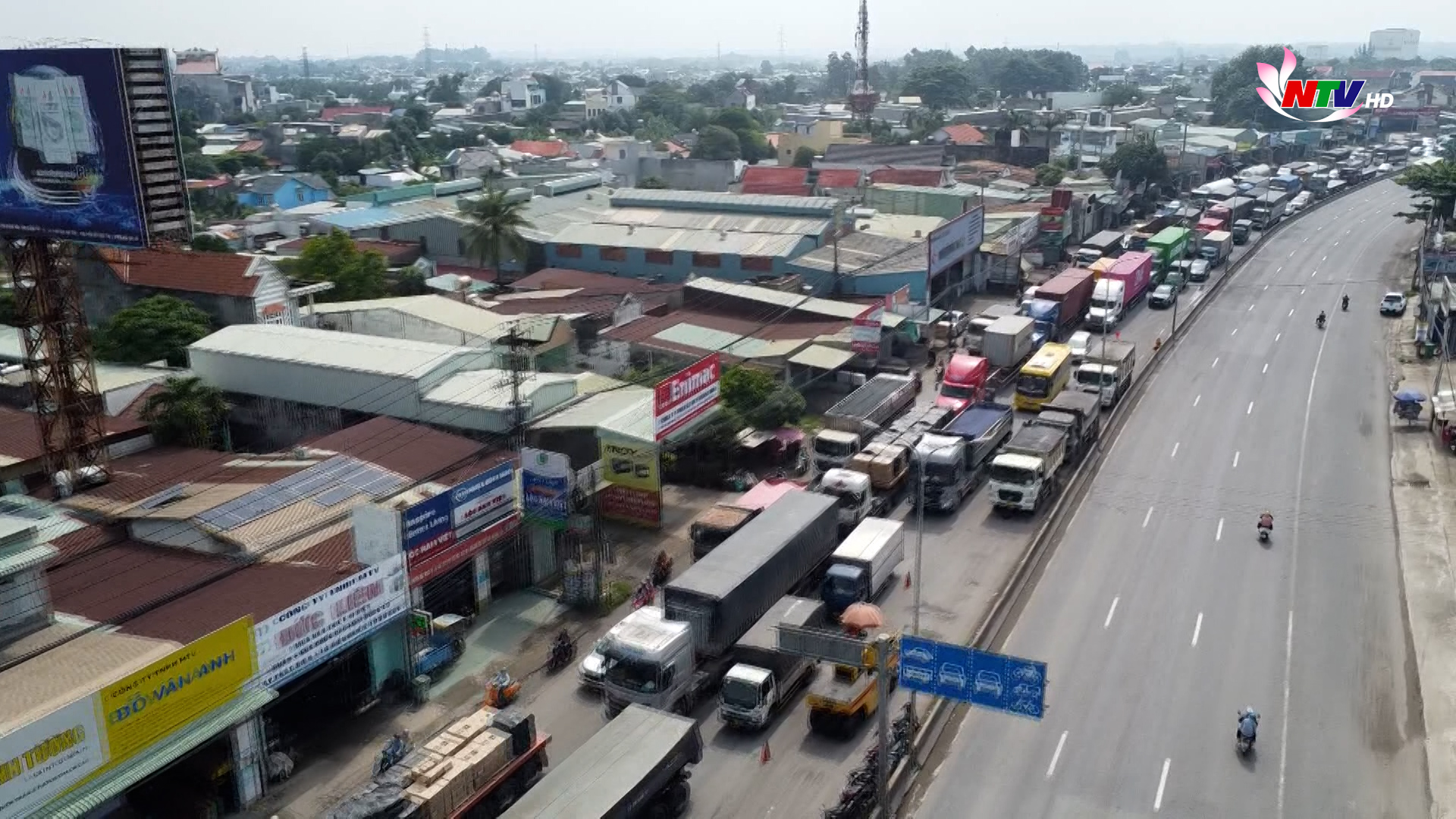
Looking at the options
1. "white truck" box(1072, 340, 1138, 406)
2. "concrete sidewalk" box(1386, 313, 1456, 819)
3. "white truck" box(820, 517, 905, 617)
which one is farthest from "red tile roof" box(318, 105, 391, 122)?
"concrete sidewalk" box(1386, 313, 1456, 819)

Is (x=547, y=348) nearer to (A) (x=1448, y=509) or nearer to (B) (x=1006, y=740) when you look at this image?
(B) (x=1006, y=740)

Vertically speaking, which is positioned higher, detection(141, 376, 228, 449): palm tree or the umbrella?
detection(141, 376, 228, 449): palm tree

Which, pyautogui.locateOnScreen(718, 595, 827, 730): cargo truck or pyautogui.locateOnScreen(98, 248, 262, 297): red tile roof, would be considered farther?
pyautogui.locateOnScreen(98, 248, 262, 297): red tile roof

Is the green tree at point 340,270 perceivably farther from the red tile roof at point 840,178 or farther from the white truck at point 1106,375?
the red tile roof at point 840,178

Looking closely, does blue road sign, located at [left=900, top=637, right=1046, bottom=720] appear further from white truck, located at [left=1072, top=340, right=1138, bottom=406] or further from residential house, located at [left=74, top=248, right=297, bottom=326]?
residential house, located at [left=74, top=248, right=297, bottom=326]

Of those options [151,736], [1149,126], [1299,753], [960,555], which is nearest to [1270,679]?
[1299,753]

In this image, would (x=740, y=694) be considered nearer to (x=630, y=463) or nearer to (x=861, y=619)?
(x=861, y=619)
